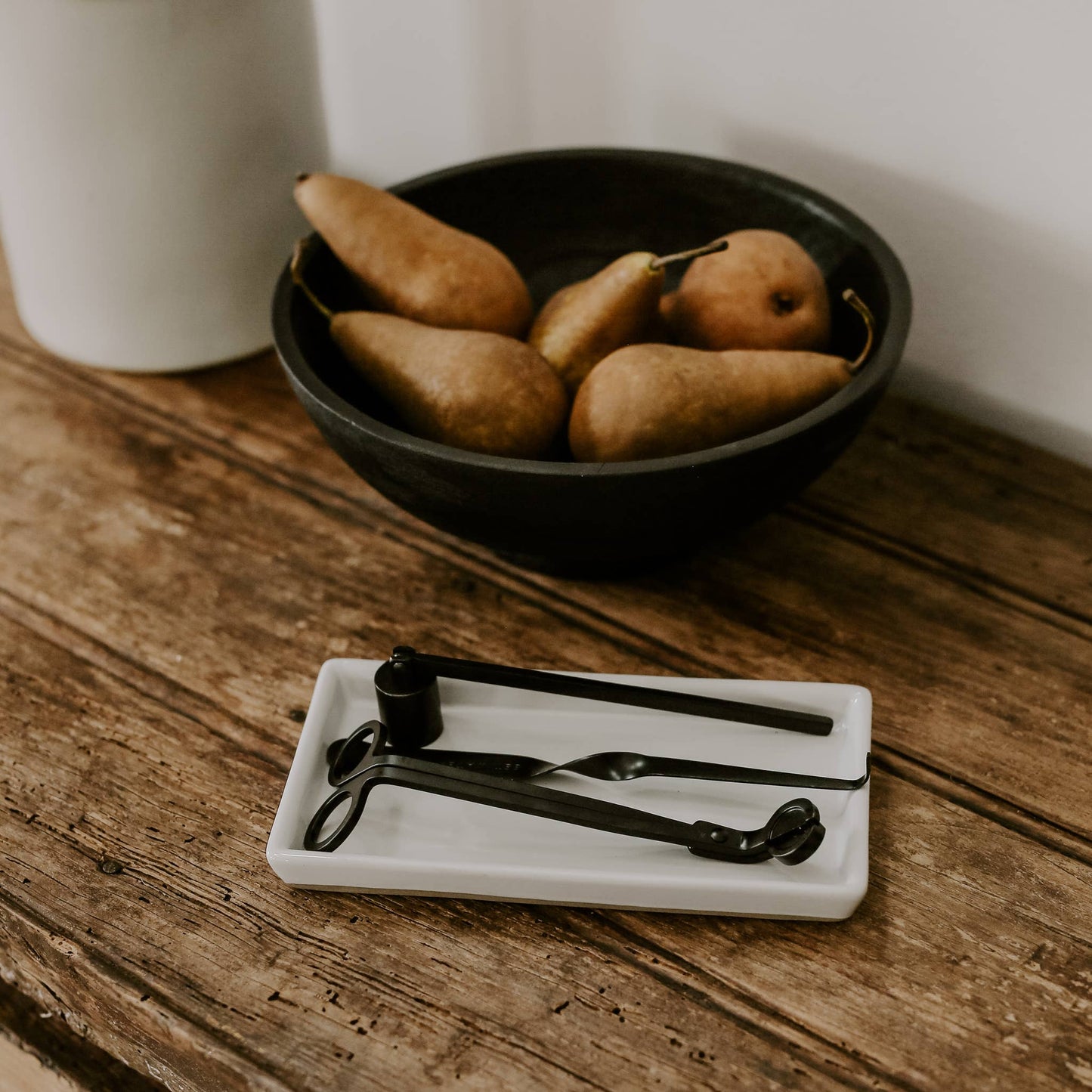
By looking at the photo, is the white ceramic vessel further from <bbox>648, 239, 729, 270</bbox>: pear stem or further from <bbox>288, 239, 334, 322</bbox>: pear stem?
<bbox>648, 239, 729, 270</bbox>: pear stem

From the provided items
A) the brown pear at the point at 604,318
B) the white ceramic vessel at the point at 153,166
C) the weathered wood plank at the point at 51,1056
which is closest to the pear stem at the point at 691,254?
the brown pear at the point at 604,318

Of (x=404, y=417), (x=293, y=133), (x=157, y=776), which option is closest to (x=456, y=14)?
(x=293, y=133)

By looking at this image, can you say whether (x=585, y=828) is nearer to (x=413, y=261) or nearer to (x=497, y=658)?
(x=497, y=658)

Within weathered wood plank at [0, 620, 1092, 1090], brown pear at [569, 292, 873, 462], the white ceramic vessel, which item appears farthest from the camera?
the white ceramic vessel

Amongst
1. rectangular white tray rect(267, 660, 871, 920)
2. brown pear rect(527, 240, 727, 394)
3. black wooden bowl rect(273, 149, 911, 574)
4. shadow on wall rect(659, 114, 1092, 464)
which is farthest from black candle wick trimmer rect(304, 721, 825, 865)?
shadow on wall rect(659, 114, 1092, 464)

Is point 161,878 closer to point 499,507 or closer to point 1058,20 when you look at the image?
point 499,507

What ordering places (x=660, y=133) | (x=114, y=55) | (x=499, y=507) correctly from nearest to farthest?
1. (x=499, y=507)
2. (x=114, y=55)
3. (x=660, y=133)

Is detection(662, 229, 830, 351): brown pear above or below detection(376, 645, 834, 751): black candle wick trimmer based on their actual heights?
above

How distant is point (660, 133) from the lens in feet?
A: 2.43

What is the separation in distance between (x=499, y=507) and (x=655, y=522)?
0.07 m

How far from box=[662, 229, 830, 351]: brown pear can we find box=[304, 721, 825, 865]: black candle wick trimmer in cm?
25

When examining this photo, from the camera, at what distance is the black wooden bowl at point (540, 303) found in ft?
1.60

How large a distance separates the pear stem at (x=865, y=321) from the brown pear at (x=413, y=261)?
6.6 inches

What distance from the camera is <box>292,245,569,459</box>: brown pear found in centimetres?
53
